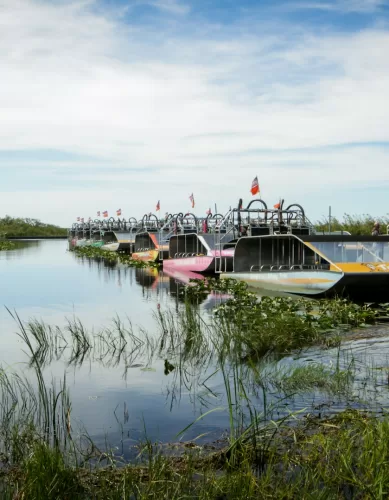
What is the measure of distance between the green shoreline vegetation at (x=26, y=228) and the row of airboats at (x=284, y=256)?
257 feet

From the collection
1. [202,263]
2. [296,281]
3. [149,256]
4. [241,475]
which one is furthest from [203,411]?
[149,256]

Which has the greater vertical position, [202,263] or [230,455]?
[202,263]

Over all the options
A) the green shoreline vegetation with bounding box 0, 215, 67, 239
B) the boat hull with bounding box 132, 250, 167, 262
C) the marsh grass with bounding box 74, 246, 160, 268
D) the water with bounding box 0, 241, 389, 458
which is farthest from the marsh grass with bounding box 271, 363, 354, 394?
the green shoreline vegetation with bounding box 0, 215, 67, 239

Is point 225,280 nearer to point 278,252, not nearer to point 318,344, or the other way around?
point 278,252

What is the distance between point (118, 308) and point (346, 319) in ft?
29.2

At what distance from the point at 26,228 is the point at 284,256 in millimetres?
106144

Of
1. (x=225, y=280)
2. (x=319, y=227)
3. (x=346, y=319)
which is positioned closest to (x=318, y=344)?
(x=346, y=319)

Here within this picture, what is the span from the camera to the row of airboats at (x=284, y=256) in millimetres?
19859

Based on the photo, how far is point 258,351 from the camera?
12289 mm

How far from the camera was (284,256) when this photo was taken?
27.2m

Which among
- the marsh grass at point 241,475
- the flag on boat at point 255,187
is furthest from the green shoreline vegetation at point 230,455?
Answer: the flag on boat at point 255,187

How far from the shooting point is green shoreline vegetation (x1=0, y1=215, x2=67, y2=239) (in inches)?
4684

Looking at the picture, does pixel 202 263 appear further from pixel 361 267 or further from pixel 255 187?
pixel 361 267

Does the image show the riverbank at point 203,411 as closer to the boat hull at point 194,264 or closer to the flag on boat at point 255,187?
the flag on boat at point 255,187
